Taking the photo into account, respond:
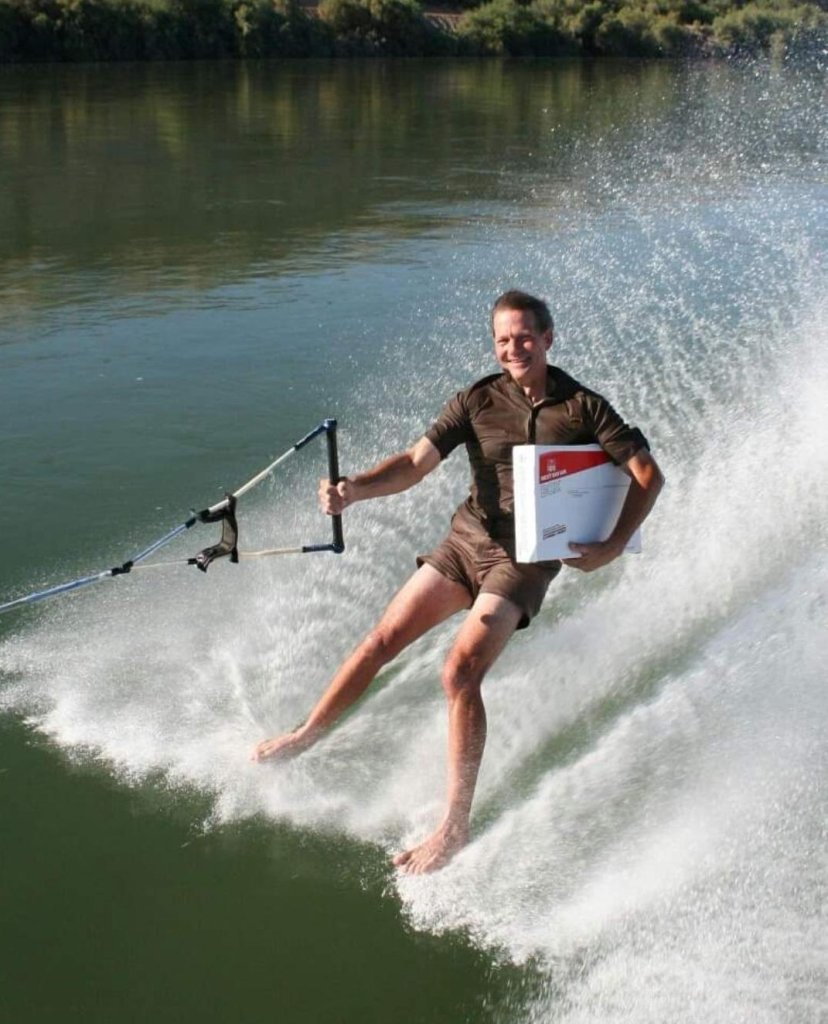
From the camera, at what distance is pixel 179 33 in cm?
5106

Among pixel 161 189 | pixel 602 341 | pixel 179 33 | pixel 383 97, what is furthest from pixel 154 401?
pixel 179 33

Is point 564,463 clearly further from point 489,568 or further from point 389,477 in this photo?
point 389,477

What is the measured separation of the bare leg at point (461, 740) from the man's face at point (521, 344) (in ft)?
3.03

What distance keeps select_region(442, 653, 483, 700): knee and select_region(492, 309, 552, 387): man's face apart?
3.39 ft

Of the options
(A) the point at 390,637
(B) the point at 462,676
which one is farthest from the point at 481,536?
(B) the point at 462,676

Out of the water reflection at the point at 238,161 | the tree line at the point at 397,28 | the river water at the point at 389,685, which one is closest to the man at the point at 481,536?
the river water at the point at 389,685

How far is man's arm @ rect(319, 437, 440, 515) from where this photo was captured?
15.2 feet

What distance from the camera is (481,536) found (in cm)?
470

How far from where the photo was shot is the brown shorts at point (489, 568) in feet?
14.7

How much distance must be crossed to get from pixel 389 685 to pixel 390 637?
82cm

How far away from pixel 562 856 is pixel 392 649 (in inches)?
39.8

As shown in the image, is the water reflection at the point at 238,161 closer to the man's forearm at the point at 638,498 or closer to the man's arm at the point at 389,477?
the man's arm at the point at 389,477

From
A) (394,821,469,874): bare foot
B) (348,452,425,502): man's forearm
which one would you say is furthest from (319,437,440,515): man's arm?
(394,821,469,874): bare foot

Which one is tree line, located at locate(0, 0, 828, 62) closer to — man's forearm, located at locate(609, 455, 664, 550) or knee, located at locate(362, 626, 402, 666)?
man's forearm, located at locate(609, 455, 664, 550)
